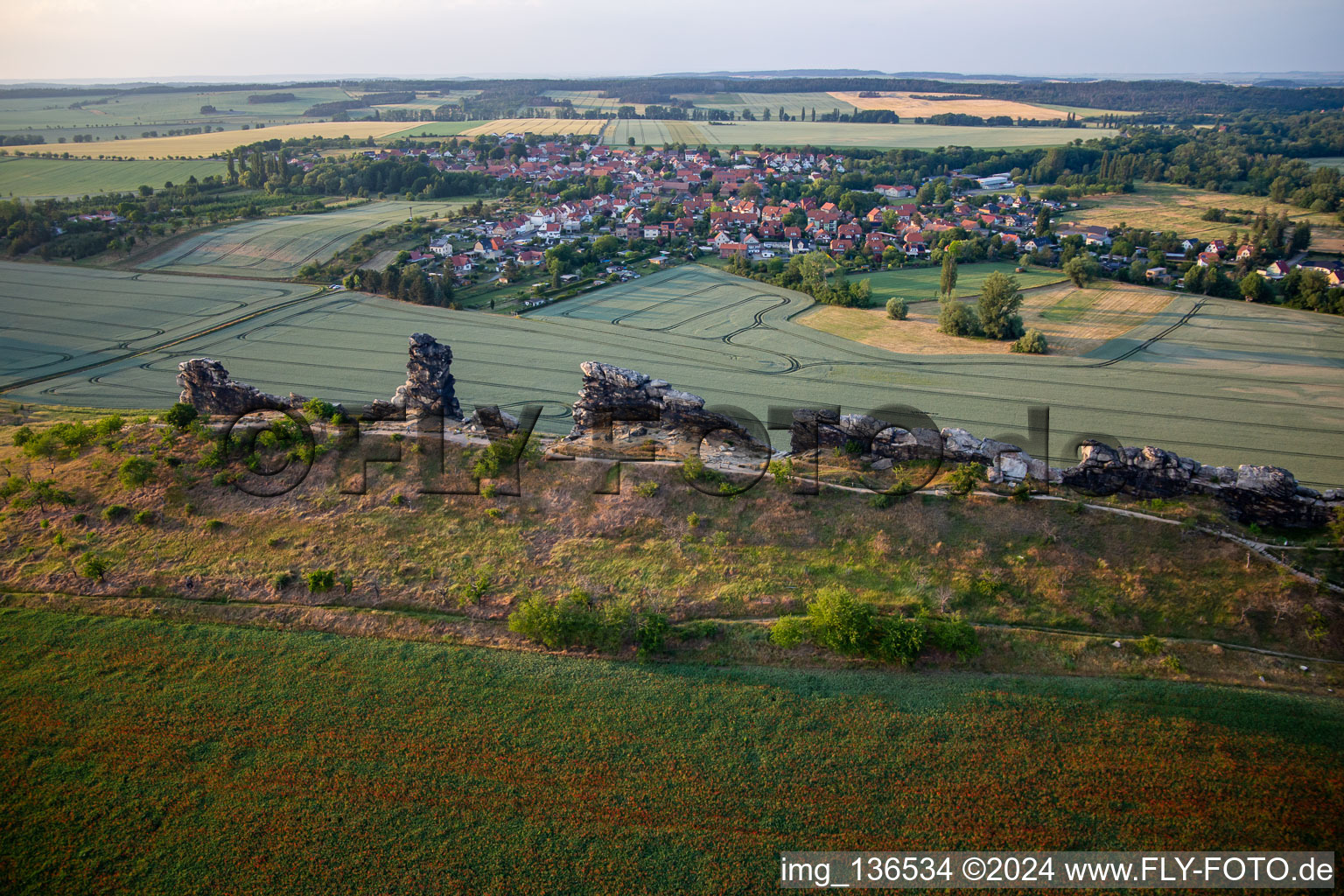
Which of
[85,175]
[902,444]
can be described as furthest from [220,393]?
[85,175]

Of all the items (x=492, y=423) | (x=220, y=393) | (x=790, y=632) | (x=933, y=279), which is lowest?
(x=790, y=632)

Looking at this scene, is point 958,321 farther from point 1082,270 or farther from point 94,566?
point 94,566

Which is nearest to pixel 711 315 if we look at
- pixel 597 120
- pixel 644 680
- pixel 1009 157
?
pixel 644 680

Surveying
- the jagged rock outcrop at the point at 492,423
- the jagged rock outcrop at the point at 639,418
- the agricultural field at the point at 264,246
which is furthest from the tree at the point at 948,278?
the agricultural field at the point at 264,246

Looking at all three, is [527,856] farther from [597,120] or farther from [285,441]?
[597,120]

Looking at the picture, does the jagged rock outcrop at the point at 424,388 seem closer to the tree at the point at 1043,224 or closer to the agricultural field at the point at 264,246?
the agricultural field at the point at 264,246

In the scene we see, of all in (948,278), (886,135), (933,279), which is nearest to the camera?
(948,278)

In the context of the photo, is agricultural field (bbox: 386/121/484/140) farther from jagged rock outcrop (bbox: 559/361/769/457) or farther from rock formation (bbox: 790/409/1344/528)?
rock formation (bbox: 790/409/1344/528)
